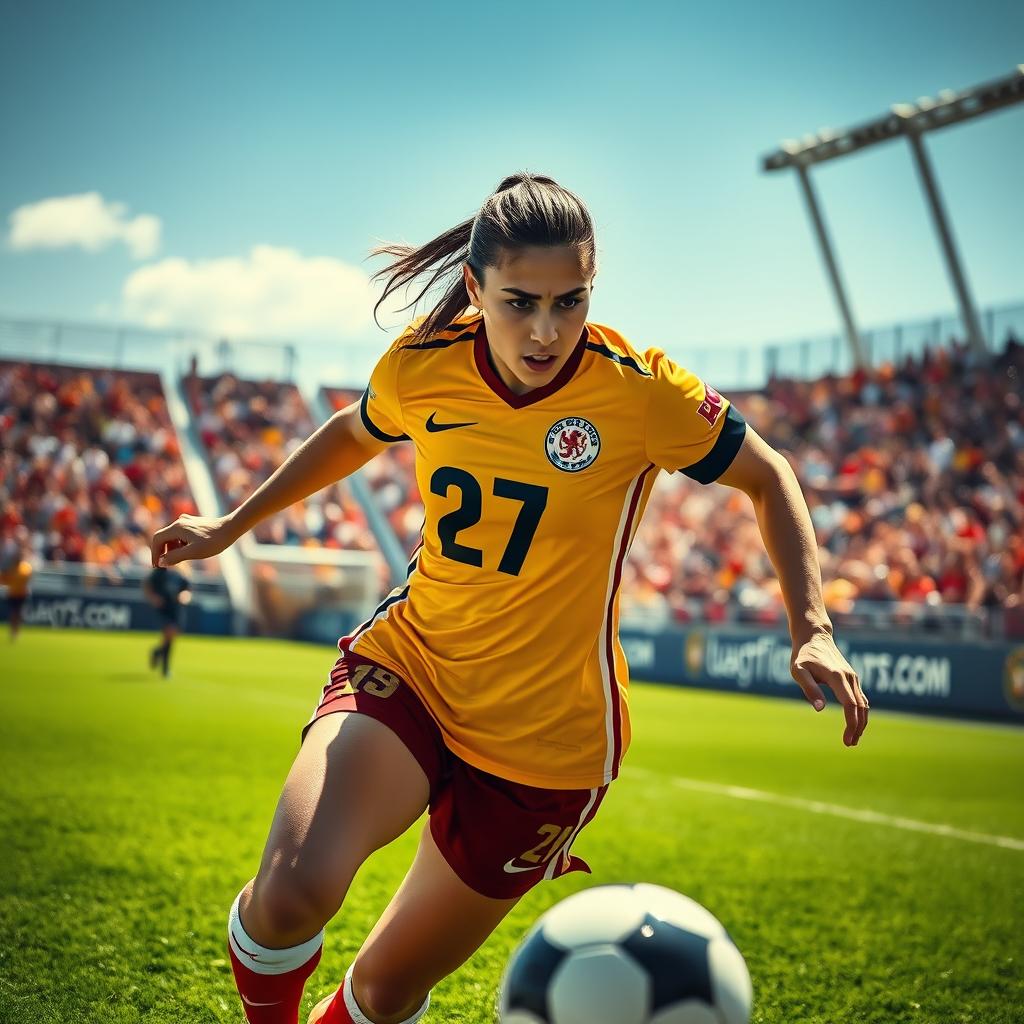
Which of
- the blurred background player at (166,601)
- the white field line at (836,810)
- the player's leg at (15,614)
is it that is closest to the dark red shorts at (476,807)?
the white field line at (836,810)

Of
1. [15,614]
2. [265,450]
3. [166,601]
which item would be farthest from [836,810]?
[265,450]

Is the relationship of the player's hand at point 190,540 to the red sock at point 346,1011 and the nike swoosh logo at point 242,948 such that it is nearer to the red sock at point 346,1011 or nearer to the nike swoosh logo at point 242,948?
the nike swoosh logo at point 242,948

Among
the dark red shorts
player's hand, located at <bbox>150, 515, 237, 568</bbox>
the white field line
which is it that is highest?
player's hand, located at <bbox>150, 515, 237, 568</bbox>

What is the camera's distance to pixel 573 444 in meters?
3.28

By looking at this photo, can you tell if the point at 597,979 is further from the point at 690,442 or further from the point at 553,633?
the point at 690,442

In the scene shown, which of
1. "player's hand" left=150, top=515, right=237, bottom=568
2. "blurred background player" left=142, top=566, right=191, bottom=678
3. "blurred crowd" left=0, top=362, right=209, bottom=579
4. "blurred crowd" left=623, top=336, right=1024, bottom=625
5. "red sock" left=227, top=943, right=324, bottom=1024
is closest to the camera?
"red sock" left=227, top=943, right=324, bottom=1024

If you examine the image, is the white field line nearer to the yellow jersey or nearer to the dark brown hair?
the yellow jersey

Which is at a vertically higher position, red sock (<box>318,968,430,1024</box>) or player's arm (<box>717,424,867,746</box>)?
player's arm (<box>717,424,867,746</box>)

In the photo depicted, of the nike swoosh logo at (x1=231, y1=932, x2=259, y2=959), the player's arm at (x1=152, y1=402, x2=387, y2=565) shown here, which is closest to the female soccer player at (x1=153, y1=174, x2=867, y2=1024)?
the nike swoosh logo at (x1=231, y1=932, x2=259, y2=959)

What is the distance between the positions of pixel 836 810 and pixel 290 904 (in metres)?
7.54

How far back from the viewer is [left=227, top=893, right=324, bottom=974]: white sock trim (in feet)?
9.54

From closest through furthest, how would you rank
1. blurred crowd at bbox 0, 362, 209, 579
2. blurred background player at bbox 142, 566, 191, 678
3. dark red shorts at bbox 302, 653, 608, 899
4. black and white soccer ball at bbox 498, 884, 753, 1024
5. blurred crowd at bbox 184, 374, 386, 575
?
black and white soccer ball at bbox 498, 884, 753, 1024 < dark red shorts at bbox 302, 653, 608, 899 < blurred background player at bbox 142, 566, 191, 678 < blurred crowd at bbox 0, 362, 209, 579 < blurred crowd at bbox 184, 374, 386, 575

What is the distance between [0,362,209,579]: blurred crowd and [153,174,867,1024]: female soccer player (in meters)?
26.0

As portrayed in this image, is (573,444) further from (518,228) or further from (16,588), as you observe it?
(16,588)
